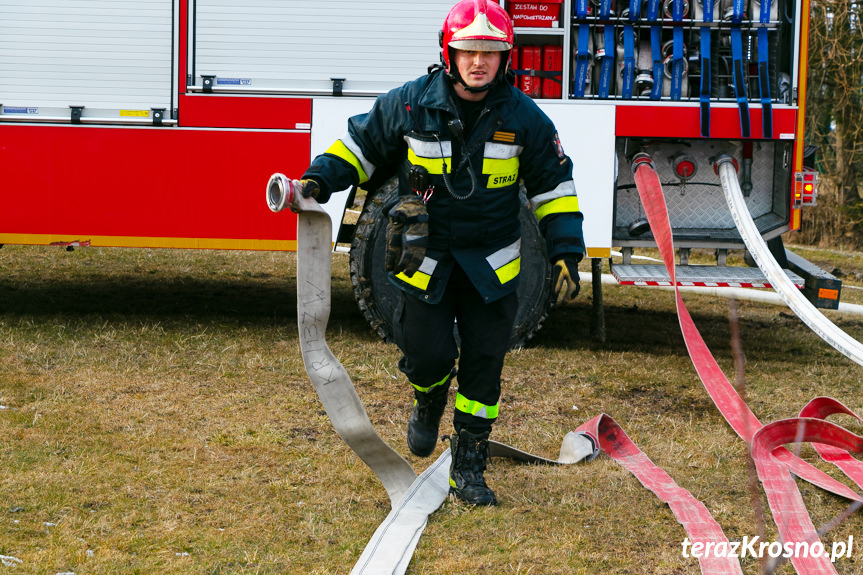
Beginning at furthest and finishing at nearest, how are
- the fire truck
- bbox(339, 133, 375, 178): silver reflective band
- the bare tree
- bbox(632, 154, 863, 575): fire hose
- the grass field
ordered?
the bare tree → the fire truck → bbox(339, 133, 375, 178): silver reflective band → bbox(632, 154, 863, 575): fire hose → the grass field

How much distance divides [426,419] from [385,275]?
1.97 meters

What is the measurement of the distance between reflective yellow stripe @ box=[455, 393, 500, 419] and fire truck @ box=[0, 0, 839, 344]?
2.56 m

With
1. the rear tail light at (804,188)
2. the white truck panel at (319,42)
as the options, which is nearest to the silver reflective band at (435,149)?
the white truck panel at (319,42)

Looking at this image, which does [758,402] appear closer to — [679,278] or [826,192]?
[679,278]

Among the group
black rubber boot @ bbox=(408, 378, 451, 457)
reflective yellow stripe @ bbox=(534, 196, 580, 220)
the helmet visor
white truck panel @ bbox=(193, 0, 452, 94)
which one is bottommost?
black rubber boot @ bbox=(408, 378, 451, 457)

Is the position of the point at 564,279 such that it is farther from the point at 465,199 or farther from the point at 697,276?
the point at 697,276

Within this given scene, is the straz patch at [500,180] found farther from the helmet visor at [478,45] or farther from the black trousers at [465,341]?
the helmet visor at [478,45]

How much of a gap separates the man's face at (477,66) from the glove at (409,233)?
455 mm

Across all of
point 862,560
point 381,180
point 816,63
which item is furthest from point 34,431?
point 816,63

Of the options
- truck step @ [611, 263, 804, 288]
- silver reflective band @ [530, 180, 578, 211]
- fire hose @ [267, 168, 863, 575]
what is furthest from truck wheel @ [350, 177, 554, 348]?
silver reflective band @ [530, 180, 578, 211]

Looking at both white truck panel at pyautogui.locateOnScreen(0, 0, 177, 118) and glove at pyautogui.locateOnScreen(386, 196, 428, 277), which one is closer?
glove at pyautogui.locateOnScreen(386, 196, 428, 277)

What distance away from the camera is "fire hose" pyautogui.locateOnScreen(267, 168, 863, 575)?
3097mm

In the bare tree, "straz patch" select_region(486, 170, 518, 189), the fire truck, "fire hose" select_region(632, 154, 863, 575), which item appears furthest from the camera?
the bare tree

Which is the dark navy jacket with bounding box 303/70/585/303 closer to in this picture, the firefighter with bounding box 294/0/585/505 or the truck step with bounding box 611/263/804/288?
the firefighter with bounding box 294/0/585/505
